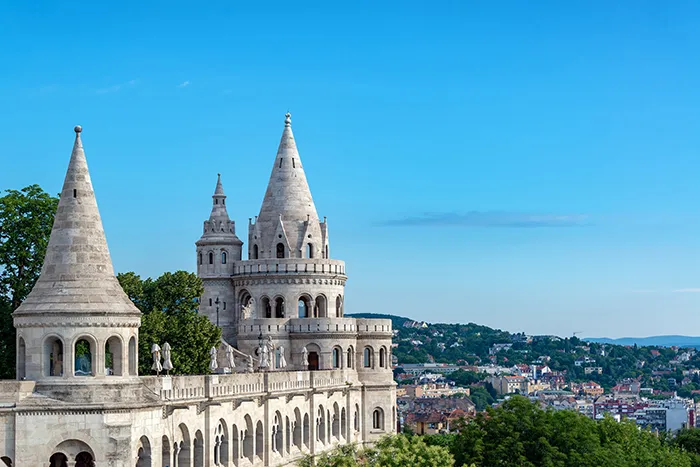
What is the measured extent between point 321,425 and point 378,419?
41.5 feet

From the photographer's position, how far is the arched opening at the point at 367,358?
10400 centimetres

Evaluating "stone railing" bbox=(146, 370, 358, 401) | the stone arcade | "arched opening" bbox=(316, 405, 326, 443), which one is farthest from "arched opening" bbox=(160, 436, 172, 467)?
"arched opening" bbox=(316, 405, 326, 443)

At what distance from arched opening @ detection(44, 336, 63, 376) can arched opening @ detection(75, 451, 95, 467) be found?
310 centimetres

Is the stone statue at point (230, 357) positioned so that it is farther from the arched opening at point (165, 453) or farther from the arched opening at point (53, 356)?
the arched opening at point (53, 356)

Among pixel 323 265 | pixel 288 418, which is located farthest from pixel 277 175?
pixel 288 418

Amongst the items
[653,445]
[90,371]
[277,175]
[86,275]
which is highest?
[277,175]

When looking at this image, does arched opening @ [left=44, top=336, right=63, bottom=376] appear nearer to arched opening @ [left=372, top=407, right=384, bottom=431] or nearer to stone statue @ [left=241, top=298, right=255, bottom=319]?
stone statue @ [left=241, top=298, right=255, bottom=319]

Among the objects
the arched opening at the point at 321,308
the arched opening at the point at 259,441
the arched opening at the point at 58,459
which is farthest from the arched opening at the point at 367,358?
the arched opening at the point at 58,459

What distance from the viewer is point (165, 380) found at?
60.8 m

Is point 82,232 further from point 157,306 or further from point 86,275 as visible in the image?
point 157,306

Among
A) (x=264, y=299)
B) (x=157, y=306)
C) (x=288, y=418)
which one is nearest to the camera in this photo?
(x=288, y=418)

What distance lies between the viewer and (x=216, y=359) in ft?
282

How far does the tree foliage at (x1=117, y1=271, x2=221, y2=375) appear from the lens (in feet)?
266

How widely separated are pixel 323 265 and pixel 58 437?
49.6 meters
